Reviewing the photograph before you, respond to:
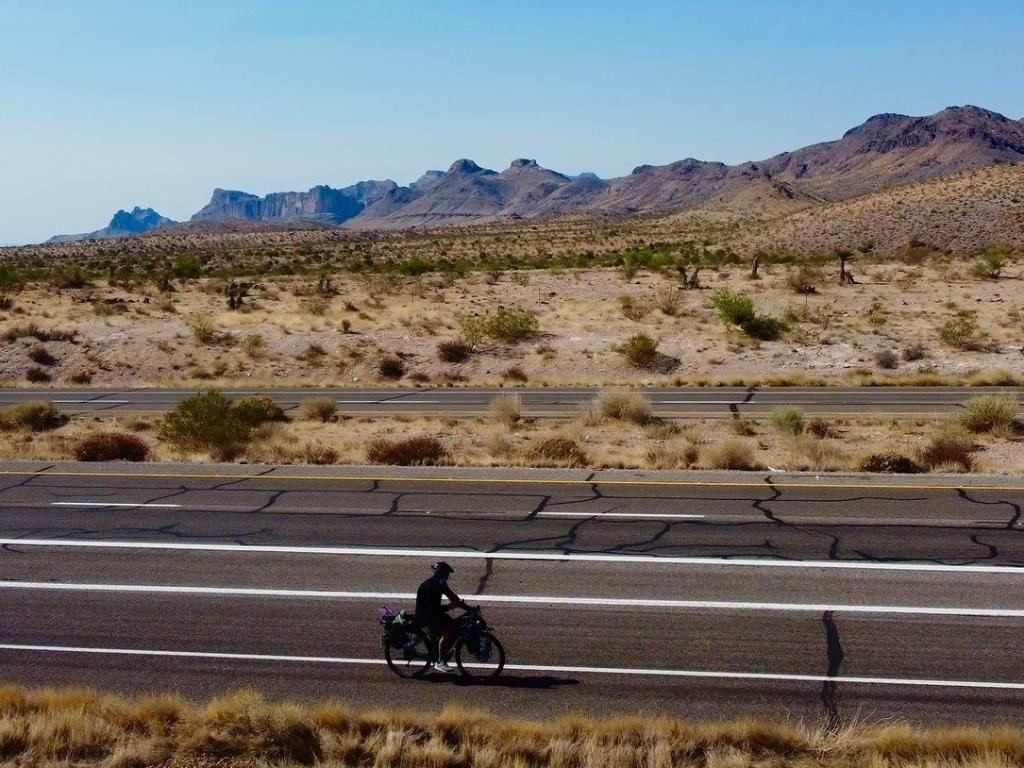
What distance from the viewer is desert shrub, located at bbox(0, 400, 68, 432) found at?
98.5 feet

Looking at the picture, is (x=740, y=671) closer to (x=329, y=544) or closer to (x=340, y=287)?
(x=329, y=544)

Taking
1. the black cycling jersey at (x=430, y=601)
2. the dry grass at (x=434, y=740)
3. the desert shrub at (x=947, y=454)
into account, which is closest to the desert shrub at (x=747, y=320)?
the desert shrub at (x=947, y=454)

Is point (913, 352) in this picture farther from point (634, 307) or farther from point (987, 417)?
point (987, 417)

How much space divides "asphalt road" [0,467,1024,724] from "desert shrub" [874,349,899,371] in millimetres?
19684

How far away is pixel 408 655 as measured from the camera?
10766mm

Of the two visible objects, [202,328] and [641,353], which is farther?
[202,328]

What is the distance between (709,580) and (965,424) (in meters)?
14.2

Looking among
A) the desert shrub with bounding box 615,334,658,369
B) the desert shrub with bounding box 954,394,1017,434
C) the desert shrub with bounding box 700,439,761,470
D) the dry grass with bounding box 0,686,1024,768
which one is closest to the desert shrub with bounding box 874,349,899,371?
the desert shrub with bounding box 615,334,658,369

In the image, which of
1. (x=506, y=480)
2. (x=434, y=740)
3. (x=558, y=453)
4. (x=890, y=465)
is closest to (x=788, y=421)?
(x=890, y=465)

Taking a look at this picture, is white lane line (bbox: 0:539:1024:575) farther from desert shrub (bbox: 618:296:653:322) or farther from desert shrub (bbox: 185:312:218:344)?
desert shrub (bbox: 618:296:653:322)

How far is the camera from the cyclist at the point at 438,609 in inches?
407

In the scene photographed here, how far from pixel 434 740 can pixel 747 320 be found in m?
35.5

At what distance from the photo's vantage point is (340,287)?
62.5 m

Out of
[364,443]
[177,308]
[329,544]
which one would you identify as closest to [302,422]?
[364,443]
